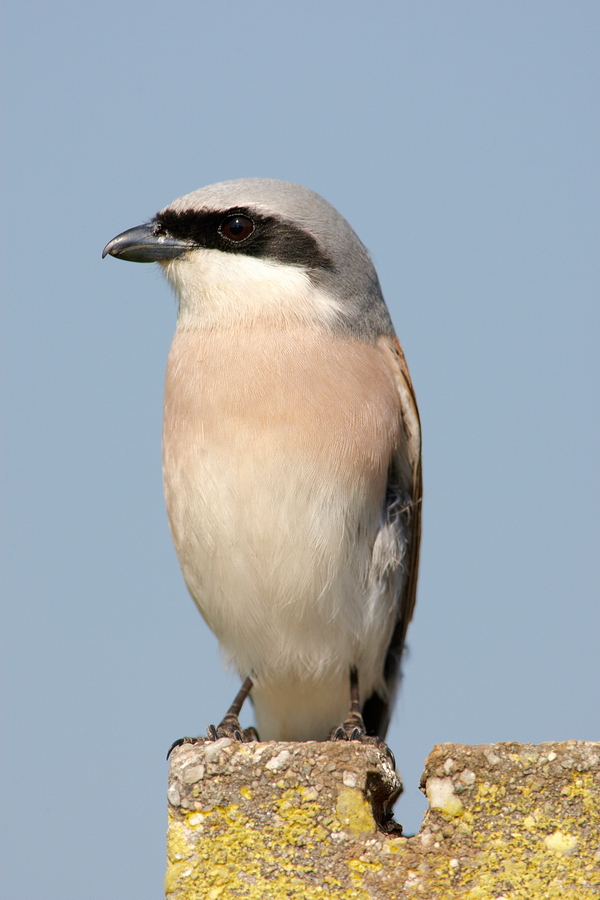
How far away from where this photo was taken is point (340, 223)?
200 inches

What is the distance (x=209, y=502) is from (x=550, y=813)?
215 centimetres

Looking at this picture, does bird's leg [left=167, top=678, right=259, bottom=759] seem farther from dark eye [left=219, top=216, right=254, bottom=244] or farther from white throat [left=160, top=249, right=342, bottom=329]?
dark eye [left=219, top=216, right=254, bottom=244]

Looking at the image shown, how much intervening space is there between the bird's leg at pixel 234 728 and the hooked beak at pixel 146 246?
2.18m

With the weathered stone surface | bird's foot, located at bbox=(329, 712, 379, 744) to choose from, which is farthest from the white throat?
the weathered stone surface

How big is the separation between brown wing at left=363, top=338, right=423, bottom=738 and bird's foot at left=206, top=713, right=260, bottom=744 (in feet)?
2.43

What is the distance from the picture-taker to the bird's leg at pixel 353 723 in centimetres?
455

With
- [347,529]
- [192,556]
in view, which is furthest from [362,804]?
[192,556]

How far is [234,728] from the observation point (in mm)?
4770

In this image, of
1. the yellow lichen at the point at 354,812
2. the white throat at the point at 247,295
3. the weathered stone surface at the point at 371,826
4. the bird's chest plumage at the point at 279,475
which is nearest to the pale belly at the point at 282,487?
the bird's chest plumage at the point at 279,475

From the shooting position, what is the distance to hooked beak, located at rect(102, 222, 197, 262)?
500cm

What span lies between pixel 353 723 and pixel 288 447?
55.8 inches

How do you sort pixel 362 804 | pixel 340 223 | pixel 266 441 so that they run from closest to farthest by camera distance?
pixel 362 804 → pixel 266 441 → pixel 340 223

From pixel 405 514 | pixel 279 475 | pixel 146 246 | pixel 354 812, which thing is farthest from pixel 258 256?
pixel 354 812

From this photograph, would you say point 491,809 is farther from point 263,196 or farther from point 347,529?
point 263,196
